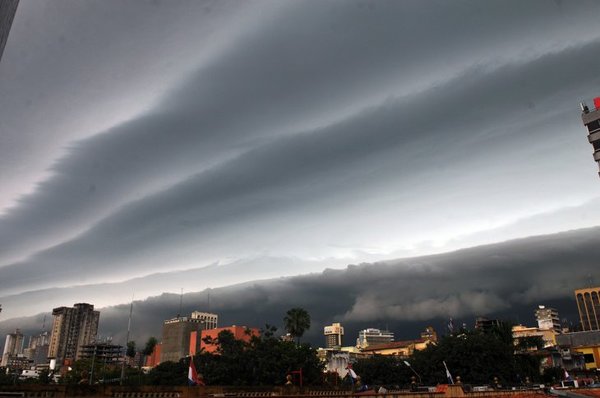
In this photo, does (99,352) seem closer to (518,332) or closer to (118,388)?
(518,332)

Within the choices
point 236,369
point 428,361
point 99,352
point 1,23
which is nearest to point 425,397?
point 1,23

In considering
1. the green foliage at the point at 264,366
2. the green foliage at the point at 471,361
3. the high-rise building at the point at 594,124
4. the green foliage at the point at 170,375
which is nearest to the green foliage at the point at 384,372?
the green foliage at the point at 471,361

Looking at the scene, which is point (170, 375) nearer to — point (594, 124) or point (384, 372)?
point (384, 372)

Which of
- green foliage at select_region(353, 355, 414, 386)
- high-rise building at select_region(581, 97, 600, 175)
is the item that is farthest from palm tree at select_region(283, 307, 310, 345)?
high-rise building at select_region(581, 97, 600, 175)

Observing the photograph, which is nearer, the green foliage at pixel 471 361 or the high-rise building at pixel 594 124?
the green foliage at pixel 471 361

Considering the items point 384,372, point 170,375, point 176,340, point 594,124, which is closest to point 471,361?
point 384,372

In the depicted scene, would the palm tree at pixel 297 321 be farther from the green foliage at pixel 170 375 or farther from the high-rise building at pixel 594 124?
the high-rise building at pixel 594 124
